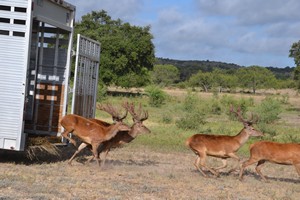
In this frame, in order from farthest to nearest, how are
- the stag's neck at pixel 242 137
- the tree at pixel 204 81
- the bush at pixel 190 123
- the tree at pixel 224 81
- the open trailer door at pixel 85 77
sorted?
the tree at pixel 204 81
the tree at pixel 224 81
the bush at pixel 190 123
the open trailer door at pixel 85 77
the stag's neck at pixel 242 137

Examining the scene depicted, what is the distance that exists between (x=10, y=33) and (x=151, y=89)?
31414 mm

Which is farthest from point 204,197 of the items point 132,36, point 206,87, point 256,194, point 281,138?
point 206,87

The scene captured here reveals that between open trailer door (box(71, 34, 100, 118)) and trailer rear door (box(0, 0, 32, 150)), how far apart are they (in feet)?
6.02

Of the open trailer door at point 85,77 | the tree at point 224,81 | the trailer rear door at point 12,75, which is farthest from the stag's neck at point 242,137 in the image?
the tree at point 224,81

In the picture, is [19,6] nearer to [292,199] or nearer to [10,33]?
[10,33]

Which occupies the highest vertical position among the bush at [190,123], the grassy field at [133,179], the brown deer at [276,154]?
the brown deer at [276,154]

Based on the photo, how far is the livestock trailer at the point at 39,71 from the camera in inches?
428

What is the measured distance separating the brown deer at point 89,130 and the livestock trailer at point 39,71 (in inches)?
19.8

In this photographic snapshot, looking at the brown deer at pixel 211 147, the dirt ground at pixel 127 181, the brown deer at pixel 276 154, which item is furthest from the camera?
the brown deer at pixel 211 147

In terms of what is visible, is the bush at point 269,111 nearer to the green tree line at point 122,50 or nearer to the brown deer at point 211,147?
Answer: the green tree line at point 122,50

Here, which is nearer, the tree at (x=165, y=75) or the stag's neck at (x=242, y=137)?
the stag's neck at (x=242, y=137)

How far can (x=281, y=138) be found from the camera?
2191cm

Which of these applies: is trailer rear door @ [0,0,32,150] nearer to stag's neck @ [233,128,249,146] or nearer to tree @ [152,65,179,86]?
stag's neck @ [233,128,249,146]

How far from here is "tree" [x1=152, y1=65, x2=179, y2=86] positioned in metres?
103
